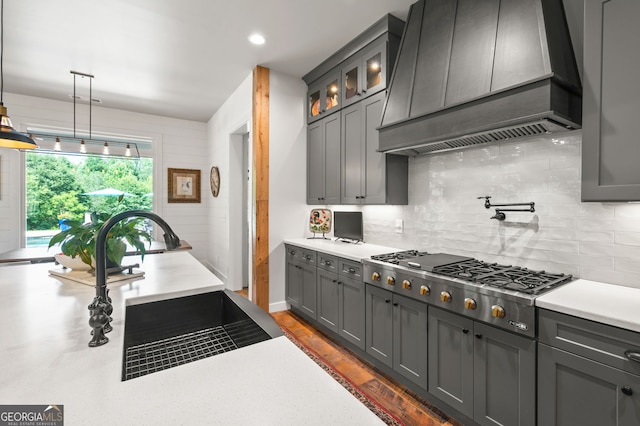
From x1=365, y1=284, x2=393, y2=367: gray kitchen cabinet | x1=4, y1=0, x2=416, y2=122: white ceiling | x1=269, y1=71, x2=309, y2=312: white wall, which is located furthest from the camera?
x1=269, y1=71, x2=309, y2=312: white wall

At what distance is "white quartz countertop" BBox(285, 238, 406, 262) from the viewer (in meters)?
2.72

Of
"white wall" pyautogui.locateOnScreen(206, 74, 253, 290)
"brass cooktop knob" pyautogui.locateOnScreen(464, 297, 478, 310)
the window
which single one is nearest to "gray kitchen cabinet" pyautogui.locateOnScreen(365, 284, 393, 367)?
"brass cooktop knob" pyautogui.locateOnScreen(464, 297, 478, 310)

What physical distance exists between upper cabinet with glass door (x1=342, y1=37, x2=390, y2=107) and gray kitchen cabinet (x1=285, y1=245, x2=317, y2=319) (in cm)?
170

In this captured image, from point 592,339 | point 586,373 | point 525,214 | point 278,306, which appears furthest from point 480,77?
point 278,306

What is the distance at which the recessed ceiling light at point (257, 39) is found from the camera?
2962mm

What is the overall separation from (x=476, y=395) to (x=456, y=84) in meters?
1.92

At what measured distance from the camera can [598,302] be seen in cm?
142

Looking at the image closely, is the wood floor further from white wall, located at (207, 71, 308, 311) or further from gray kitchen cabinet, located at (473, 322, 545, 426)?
white wall, located at (207, 71, 308, 311)

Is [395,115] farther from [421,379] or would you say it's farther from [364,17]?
[421,379]

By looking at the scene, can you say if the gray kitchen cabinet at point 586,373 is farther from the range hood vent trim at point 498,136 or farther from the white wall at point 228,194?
the white wall at point 228,194

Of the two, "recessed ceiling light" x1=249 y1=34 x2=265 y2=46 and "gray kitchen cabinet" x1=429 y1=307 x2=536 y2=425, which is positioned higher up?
Result: "recessed ceiling light" x1=249 y1=34 x2=265 y2=46

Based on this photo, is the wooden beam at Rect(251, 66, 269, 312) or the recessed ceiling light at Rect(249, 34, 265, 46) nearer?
the recessed ceiling light at Rect(249, 34, 265, 46)

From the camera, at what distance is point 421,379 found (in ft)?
6.63

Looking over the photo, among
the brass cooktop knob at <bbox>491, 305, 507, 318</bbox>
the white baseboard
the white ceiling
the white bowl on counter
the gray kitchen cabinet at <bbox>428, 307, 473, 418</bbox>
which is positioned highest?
the white ceiling
